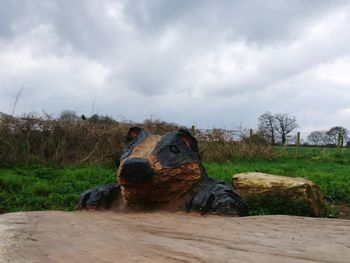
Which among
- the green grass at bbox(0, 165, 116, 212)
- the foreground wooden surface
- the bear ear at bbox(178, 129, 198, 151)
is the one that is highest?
the bear ear at bbox(178, 129, 198, 151)

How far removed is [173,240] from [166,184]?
1.67 metres

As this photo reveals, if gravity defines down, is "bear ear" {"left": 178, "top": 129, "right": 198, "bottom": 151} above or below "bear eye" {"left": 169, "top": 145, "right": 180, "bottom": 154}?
above

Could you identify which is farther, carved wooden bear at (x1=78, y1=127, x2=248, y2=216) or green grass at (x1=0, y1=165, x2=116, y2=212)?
green grass at (x1=0, y1=165, x2=116, y2=212)

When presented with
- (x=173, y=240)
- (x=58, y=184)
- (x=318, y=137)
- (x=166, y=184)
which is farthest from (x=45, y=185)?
(x=318, y=137)

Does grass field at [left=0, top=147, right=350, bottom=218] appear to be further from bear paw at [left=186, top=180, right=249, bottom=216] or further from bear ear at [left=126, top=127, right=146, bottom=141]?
bear paw at [left=186, top=180, right=249, bottom=216]

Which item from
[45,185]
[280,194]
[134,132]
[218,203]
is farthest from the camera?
[45,185]

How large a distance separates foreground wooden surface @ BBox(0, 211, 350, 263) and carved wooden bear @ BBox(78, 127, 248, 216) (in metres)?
0.90

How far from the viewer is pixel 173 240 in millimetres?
1729

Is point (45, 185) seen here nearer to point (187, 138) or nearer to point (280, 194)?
point (280, 194)

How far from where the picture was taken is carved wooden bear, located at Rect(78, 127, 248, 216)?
3.22m

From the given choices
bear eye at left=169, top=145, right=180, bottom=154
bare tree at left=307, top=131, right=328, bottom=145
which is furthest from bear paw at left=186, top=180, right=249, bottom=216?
bare tree at left=307, top=131, right=328, bottom=145

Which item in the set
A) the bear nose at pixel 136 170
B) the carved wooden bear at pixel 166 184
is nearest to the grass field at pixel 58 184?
the carved wooden bear at pixel 166 184

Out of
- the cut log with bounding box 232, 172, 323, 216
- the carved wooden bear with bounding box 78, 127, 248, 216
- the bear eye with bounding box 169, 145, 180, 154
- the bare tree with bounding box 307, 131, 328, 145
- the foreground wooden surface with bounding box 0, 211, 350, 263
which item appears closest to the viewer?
the foreground wooden surface with bounding box 0, 211, 350, 263

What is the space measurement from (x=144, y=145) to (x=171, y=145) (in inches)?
8.9
